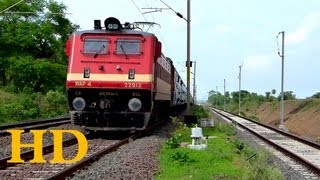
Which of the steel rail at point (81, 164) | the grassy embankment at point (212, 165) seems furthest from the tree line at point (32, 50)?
the grassy embankment at point (212, 165)

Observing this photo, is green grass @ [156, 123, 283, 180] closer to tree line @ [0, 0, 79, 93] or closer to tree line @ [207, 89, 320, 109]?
tree line @ [0, 0, 79, 93]

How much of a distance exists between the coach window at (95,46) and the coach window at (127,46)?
→ 0.41 m

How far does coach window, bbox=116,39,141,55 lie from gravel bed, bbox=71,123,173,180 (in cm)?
372

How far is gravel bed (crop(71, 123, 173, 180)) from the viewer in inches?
397

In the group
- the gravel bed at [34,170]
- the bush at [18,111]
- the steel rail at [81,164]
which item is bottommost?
the gravel bed at [34,170]

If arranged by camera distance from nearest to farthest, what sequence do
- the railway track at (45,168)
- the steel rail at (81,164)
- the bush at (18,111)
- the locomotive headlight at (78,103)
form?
the steel rail at (81,164), the railway track at (45,168), the locomotive headlight at (78,103), the bush at (18,111)

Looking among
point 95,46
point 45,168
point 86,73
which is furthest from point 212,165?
point 95,46

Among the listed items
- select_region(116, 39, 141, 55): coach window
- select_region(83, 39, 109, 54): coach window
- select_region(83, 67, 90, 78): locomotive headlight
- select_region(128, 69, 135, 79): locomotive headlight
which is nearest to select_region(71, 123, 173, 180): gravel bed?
select_region(128, 69, 135, 79): locomotive headlight

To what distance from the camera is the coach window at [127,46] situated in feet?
59.5

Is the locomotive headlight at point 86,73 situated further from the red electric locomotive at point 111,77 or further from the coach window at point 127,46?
the coach window at point 127,46

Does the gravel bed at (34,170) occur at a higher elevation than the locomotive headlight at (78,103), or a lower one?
lower

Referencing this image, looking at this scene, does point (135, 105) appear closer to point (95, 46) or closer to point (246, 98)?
point (95, 46)

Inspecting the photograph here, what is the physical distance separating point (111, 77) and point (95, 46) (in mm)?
1285

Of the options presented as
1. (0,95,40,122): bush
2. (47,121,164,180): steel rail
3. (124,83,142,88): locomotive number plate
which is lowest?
(47,121,164,180): steel rail
